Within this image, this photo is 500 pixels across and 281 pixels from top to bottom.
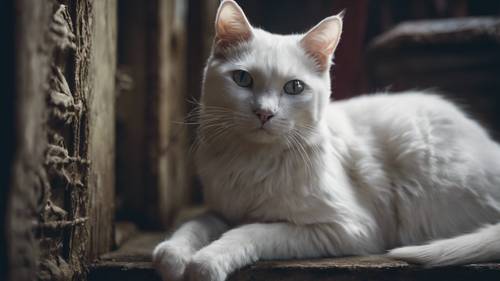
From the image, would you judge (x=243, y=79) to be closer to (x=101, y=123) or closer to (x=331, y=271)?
(x=101, y=123)

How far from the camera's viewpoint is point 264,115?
4.59 feet

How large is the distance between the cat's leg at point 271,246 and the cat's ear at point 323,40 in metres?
0.62

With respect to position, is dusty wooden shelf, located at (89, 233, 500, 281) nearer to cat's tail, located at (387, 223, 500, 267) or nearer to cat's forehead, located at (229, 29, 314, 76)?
cat's tail, located at (387, 223, 500, 267)

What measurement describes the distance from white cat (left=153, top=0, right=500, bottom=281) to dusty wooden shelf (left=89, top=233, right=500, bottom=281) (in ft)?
0.14

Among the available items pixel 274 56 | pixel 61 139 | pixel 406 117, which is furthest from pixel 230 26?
pixel 406 117

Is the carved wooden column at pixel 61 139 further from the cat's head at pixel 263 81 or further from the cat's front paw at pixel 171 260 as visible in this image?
the cat's head at pixel 263 81

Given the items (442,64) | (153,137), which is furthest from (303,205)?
(442,64)

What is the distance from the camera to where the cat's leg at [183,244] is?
133 cm

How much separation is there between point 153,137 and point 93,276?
98cm

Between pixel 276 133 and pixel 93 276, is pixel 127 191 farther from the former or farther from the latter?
pixel 276 133

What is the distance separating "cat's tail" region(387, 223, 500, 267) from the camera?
1.40 meters

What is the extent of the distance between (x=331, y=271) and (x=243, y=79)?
28.1 inches

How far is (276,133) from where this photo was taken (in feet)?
4.76

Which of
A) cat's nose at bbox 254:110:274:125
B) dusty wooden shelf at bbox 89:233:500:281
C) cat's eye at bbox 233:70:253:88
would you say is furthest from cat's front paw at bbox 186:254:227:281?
cat's eye at bbox 233:70:253:88
